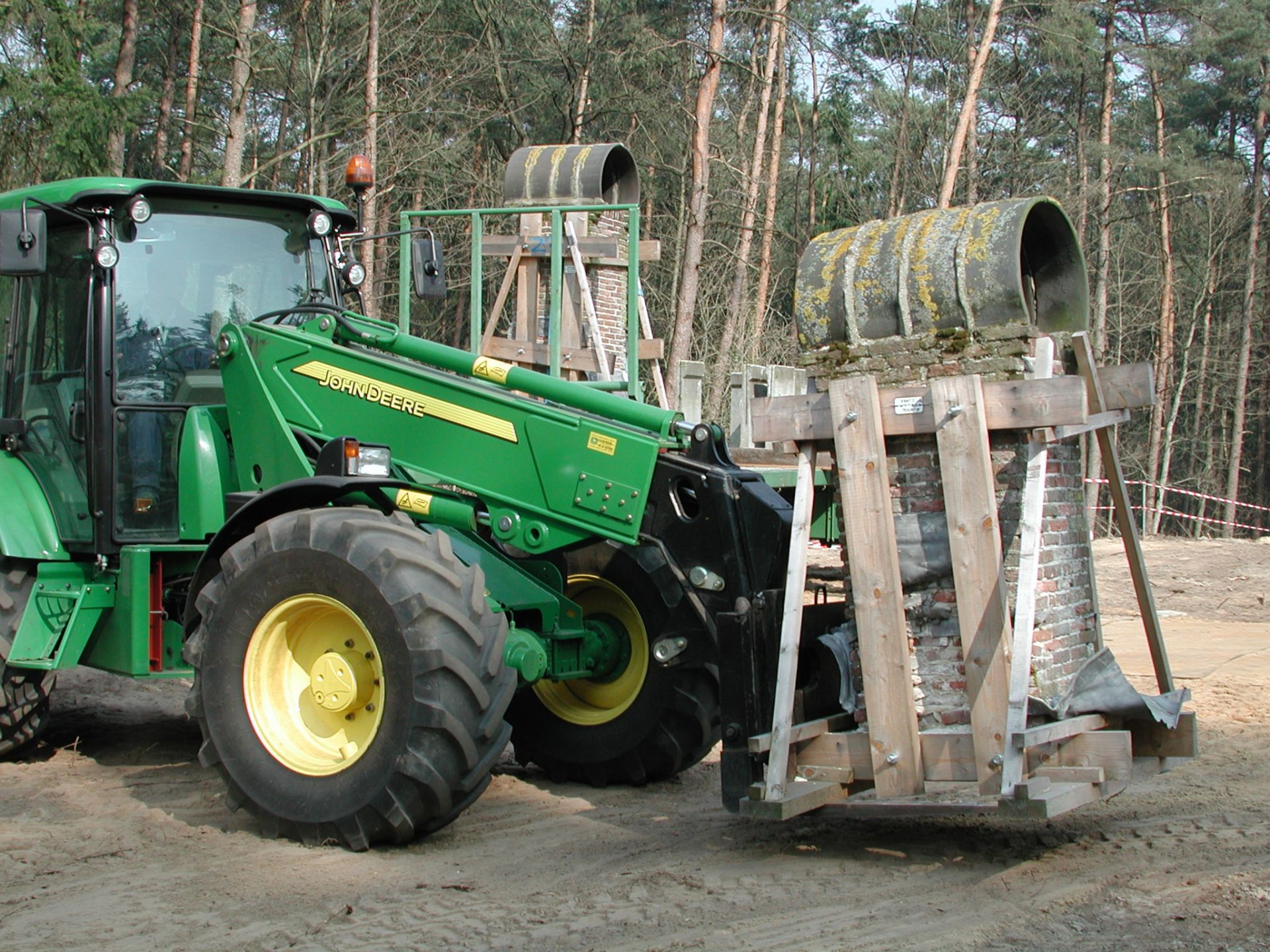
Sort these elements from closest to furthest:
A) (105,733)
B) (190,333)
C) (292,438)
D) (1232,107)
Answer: (292,438) < (190,333) < (105,733) < (1232,107)

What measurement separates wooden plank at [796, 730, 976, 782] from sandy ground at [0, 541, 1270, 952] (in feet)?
1.13

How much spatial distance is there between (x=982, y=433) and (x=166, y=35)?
25612 millimetres

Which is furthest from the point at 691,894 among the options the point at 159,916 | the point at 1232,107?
the point at 1232,107

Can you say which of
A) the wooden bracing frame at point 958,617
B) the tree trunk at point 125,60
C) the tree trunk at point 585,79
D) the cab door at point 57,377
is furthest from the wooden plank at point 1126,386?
the tree trunk at point 585,79

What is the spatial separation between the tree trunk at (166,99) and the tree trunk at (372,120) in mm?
Result: 3421

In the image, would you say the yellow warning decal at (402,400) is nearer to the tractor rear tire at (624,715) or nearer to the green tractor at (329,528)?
the green tractor at (329,528)

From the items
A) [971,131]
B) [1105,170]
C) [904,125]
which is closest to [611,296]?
[971,131]

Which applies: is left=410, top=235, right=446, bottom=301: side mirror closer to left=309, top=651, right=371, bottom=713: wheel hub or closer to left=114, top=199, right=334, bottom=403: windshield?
left=114, top=199, right=334, bottom=403: windshield

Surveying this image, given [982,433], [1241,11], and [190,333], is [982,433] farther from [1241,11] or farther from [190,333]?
[1241,11]

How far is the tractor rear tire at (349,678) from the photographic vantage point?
5176mm

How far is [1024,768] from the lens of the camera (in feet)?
15.9

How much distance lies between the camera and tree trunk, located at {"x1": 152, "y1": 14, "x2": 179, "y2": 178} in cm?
2272

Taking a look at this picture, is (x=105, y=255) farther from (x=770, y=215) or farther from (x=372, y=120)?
(x=770, y=215)

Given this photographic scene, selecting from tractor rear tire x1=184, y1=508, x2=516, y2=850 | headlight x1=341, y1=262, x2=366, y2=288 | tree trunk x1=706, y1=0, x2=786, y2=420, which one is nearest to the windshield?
headlight x1=341, y1=262, x2=366, y2=288
